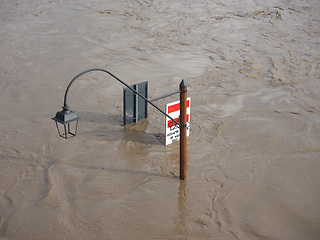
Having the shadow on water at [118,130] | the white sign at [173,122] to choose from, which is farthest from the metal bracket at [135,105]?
the white sign at [173,122]

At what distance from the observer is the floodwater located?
5684 millimetres

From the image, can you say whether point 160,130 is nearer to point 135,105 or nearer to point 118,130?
point 135,105

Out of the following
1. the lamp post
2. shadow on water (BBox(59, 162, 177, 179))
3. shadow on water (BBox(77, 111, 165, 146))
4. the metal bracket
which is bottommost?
shadow on water (BBox(59, 162, 177, 179))

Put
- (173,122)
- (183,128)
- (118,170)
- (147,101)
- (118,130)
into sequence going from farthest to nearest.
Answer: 1. (118,130)
2. (173,122)
3. (118,170)
4. (183,128)
5. (147,101)

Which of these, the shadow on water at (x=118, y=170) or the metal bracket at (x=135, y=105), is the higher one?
the metal bracket at (x=135, y=105)

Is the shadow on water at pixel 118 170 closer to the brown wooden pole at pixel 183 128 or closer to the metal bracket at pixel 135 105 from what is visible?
the brown wooden pole at pixel 183 128

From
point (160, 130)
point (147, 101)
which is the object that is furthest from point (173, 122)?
point (147, 101)

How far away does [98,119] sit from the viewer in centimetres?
847

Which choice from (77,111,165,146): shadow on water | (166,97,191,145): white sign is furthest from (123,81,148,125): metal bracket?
(166,97,191,145): white sign

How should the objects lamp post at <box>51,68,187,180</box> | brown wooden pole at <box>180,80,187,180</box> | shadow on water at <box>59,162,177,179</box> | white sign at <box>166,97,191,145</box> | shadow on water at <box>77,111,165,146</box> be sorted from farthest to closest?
shadow on water at <box>77,111,165,146</box> → white sign at <box>166,97,191,145</box> → shadow on water at <box>59,162,177,179</box> → brown wooden pole at <box>180,80,187,180</box> → lamp post at <box>51,68,187,180</box>

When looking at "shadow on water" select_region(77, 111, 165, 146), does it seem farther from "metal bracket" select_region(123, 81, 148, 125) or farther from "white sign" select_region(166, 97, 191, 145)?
"white sign" select_region(166, 97, 191, 145)

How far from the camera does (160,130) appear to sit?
26.6 feet

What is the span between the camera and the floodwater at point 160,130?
5684mm

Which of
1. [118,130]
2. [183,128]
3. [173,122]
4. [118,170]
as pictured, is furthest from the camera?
[118,130]
